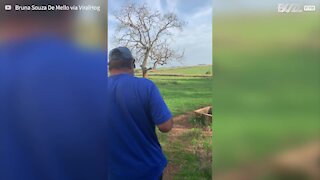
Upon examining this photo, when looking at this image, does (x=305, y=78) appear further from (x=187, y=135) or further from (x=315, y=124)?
(x=187, y=135)

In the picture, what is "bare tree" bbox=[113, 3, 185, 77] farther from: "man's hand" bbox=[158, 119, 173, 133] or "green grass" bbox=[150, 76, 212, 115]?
"man's hand" bbox=[158, 119, 173, 133]

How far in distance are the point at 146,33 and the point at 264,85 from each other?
0.91 metres

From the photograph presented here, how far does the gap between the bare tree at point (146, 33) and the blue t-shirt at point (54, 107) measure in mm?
242

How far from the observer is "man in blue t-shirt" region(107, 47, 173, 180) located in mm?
3191

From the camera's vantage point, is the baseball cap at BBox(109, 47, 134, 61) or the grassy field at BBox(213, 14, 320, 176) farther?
the baseball cap at BBox(109, 47, 134, 61)

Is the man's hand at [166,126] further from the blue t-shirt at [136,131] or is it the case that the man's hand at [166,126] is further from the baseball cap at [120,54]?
the baseball cap at [120,54]

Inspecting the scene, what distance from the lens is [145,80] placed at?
322 centimetres

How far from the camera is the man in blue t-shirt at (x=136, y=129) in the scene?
3.19 m

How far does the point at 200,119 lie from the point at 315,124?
0.80 meters

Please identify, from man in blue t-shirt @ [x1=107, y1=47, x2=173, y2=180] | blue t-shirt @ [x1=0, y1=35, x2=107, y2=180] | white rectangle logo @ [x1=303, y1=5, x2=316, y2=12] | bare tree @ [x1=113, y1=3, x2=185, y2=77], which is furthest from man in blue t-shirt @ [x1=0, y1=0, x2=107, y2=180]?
white rectangle logo @ [x1=303, y1=5, x2=316, y2=12]

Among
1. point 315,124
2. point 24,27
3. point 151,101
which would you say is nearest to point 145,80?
point 151,101

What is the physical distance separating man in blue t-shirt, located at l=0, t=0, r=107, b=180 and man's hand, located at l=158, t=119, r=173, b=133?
0.42 metres

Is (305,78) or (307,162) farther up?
(305,78)

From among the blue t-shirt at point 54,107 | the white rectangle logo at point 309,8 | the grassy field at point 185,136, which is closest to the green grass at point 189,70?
the grassy field at point 185,136
